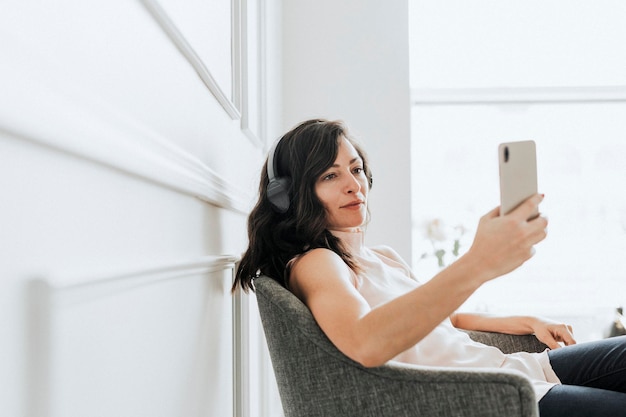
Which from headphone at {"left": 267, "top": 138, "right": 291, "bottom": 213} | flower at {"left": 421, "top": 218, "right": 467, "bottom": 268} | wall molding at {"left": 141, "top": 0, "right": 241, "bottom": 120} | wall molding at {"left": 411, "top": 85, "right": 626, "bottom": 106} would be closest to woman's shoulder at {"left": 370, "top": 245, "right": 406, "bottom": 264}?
headphone at {"left": 267, "top": 138, "right": 291, "bottom": 213}

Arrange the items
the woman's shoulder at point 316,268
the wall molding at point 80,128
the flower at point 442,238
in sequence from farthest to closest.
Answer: the flower at point 442,238
the woman's shoulder at point 316,268
the wall molding at point 80,128

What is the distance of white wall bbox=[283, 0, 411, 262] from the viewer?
2783mm

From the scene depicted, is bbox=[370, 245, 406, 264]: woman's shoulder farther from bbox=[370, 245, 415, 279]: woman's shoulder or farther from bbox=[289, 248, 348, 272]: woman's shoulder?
bbox=[289, 248, 348, 272]: woman's shoulder

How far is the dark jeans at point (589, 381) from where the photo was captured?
118cm

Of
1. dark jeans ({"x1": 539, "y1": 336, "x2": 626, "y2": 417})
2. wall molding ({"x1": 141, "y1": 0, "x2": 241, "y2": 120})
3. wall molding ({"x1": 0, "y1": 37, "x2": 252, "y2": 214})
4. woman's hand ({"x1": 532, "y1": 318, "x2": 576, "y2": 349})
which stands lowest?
dark jeans ({"x1": 539, "y1": 336, "x2": 626, "y2": 417})

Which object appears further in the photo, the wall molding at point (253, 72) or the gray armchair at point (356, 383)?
the wall molding at point (253, 72)

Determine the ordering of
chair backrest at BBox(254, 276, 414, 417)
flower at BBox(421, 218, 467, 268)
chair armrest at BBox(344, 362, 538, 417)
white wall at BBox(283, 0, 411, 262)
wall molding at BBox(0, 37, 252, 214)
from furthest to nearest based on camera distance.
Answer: flower at BBox(421, 218, 467, 268) < white wall at BBox(283, 0, 411, 262) < chair backrest at BBox(254, 276, 414, 417) < chair armrest at BBox(344, 362, 538, 417) < wall molding at BBox(0, 37, 252, 214)

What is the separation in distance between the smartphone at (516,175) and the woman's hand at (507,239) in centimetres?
1

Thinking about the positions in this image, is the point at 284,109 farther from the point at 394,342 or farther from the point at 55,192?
the point at 55,192

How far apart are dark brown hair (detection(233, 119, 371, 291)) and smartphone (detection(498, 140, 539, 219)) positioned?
445 mm

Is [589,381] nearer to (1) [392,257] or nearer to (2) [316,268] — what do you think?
(1) [392,257]

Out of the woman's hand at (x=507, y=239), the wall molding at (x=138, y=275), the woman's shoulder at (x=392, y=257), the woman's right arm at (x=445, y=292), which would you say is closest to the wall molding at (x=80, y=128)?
the wall molding at (x=138, y=275)

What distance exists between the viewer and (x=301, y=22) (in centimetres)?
284

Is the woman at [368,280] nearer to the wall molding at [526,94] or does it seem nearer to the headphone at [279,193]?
the headphone at [279,193]
